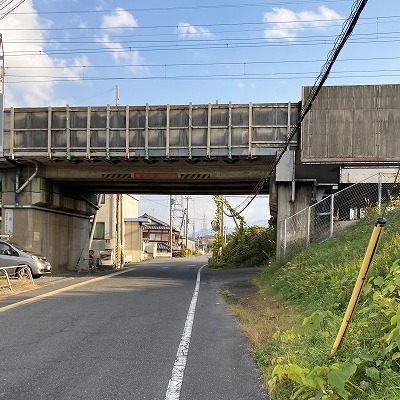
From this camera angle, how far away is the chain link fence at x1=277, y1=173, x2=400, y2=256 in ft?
52.1

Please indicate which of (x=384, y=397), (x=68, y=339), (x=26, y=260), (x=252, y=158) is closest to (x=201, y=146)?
(x=252, y=158)

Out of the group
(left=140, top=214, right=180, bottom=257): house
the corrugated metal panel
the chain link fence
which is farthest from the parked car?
(left=140, top=214, right=180, bottom=257): house

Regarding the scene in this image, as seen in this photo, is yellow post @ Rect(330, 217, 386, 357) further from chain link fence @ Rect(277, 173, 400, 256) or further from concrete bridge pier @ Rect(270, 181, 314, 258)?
concrete bridge pier @ Rect(270, 181, 314, 258)

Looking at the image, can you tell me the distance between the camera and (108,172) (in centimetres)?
2166

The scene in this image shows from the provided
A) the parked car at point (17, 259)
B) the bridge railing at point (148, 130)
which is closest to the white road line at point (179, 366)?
the parked car at point (17, 259)

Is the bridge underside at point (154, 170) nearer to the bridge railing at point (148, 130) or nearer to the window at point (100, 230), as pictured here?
the bridge railing at point (148, 130)

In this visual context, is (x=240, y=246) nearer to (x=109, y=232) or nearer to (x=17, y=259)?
(x=109, y=232)

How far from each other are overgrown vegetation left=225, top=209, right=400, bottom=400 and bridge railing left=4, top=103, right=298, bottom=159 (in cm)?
993

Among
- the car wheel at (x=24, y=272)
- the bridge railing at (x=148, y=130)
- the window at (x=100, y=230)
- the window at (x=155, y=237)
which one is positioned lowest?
the window at (x=155, y=237)

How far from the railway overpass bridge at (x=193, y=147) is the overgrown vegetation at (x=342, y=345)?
9118mm

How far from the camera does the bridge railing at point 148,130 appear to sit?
18594mm

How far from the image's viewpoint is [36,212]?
2152cm

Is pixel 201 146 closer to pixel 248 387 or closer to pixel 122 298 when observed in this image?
pixel 122 298

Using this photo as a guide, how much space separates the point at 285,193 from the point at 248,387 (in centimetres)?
1482
